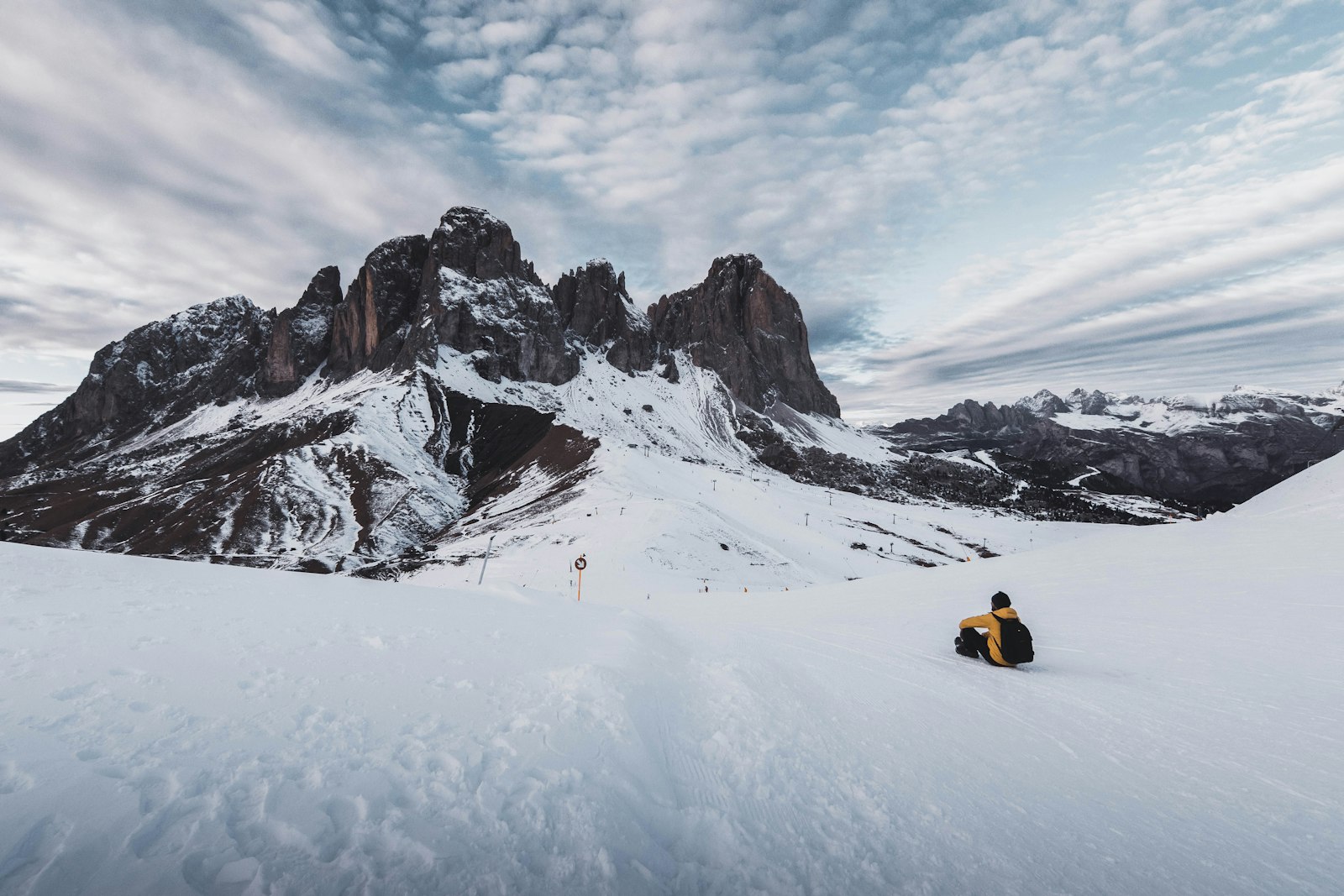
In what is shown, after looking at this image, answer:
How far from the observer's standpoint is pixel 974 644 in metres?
9.59

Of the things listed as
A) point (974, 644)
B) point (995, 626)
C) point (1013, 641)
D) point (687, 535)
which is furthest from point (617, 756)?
point (687, 535)

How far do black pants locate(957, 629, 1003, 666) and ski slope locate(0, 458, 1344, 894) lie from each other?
845mm

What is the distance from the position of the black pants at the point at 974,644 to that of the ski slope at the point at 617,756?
845 millimetres

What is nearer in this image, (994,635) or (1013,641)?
(1013,641)

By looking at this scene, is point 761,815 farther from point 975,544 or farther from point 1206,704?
point 975,544

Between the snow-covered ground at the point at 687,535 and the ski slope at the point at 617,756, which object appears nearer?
the ski slope at the point at 617,756

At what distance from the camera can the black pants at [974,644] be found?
30.6 feet

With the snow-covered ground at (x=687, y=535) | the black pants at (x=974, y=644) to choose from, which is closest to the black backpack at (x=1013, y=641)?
the black pants at (x=974, y=644)

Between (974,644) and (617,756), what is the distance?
302 inches

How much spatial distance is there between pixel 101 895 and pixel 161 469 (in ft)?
707

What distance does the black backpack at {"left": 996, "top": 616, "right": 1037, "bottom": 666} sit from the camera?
8703mm

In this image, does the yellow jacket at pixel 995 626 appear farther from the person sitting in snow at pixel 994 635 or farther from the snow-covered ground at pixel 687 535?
the snow-covered ground at pixel 687 535

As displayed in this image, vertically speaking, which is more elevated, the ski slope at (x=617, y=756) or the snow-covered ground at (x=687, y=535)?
the ski slope at (x=617, y=756)

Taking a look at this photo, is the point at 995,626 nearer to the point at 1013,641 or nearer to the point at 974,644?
the point at 1013,641
